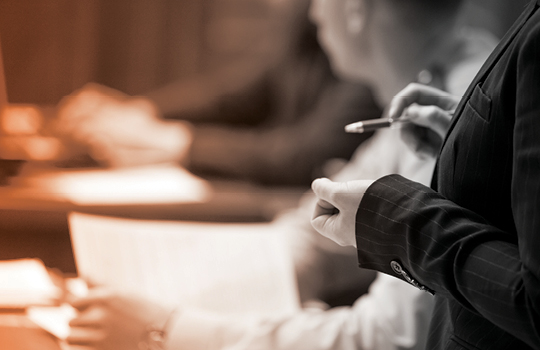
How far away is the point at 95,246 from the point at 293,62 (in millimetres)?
500

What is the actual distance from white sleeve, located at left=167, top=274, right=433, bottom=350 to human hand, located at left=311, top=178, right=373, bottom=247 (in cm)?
34

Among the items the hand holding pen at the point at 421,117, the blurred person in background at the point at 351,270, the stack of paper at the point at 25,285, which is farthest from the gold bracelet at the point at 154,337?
the hand holding pen at the point at 421,117

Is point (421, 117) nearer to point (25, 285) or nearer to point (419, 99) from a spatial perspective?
point (419, 99)

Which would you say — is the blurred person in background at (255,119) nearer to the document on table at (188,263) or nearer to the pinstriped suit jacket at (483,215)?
the document on table at (188,263)

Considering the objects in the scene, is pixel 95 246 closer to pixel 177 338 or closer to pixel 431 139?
pixel 177 338

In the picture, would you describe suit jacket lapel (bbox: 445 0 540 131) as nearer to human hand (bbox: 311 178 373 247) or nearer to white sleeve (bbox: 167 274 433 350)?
human hand (bbox: 311 178 373 247)

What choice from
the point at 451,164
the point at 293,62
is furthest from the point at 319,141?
the point at 451,164

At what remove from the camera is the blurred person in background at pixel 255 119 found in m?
0.85

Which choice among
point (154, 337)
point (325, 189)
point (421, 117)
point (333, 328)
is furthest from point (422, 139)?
point (154, 337)

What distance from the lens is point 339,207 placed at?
1.57 feet

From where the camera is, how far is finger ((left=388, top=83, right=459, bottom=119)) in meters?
0.64

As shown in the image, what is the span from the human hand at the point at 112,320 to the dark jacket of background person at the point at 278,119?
1.02ft

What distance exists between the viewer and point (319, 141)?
96 centimetres

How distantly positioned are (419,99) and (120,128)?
0.58 metres
